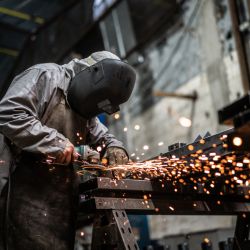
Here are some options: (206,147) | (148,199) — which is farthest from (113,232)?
(206,147)

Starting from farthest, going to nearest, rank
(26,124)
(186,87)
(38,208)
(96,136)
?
(186,87) → (96,136) → (38,208) → (26,124)

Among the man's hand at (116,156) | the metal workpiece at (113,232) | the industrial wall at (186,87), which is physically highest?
the industrial wall at (186,87)

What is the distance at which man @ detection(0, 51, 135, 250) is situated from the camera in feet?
7.36

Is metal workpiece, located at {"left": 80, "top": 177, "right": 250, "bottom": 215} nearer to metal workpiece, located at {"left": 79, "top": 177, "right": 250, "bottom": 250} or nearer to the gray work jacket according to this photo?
metal workpiece, located at {"left": 79, "top": 177, "right": 250, "bottom": 250}

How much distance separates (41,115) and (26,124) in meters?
0.28

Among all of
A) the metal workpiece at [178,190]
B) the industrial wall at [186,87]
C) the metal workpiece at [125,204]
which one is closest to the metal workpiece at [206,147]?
the metal workpiece at [178,190]

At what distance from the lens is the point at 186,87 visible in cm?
743

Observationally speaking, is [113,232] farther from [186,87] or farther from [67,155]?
[186,87]

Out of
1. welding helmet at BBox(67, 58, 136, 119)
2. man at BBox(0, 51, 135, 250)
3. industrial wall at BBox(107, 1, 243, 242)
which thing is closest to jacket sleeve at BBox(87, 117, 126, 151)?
man at BBox(0, 51, 135, 250)

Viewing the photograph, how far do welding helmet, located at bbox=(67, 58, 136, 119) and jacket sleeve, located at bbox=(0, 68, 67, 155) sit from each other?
0.90 ft

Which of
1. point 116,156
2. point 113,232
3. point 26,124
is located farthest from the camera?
point 116,156

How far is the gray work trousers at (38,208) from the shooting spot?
2316mm

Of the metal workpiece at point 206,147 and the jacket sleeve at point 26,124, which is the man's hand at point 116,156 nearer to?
the metal workpiece at point 206,147

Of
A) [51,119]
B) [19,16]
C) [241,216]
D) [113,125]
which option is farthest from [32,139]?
[113,125]
